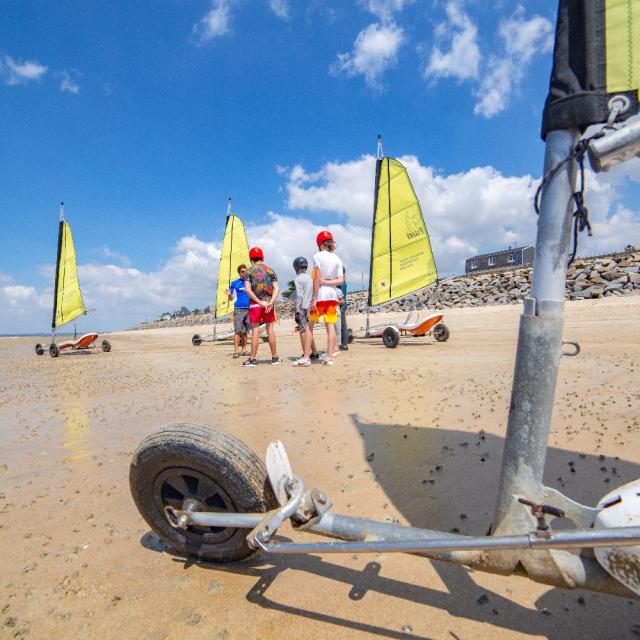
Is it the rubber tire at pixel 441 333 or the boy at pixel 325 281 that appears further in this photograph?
the rubber tire at pixel 441 333

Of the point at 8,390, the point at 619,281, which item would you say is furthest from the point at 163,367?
the point at 619,281

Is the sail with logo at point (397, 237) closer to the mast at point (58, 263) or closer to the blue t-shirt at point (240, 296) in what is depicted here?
the blue t-shirt at point (240, 296)

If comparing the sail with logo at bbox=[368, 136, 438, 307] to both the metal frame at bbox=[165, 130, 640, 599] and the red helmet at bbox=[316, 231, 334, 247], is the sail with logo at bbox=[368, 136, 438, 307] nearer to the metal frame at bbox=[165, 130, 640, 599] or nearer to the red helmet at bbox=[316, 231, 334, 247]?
the red helmet at bbox=[316, 231, 334, 247]

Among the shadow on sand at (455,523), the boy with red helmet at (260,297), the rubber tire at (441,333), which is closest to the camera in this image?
the shadow on sand at (455,523)

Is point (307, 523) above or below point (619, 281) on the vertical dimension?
below

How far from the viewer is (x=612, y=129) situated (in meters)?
1.14

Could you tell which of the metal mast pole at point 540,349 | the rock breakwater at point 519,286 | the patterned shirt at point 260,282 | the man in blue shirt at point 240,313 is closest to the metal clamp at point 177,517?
the metal mast pole at point 540,349

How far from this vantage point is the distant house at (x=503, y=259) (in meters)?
A: 37.0

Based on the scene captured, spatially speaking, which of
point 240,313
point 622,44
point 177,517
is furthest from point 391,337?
point 622,44

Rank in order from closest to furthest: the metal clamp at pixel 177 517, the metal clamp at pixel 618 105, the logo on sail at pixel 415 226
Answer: the metal clamp at pixel 618 105
the metal clamp at pixel 177 517
the logo on sail at pixel 415 226

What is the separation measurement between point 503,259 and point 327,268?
38326mm

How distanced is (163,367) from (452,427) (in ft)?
21.9

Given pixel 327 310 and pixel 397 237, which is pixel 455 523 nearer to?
pixel 327 310

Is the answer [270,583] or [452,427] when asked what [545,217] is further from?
[452,427]
